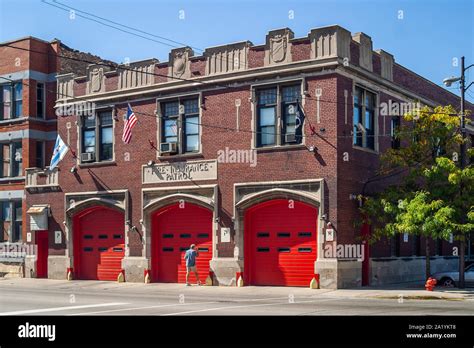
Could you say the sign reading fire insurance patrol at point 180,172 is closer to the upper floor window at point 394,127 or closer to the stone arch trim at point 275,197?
the stone arch trim at point 275,197

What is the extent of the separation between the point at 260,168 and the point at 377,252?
665 centimetres

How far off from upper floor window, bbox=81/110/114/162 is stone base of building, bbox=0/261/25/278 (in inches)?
304

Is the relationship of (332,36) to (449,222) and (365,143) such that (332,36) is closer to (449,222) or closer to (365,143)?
(365,143)

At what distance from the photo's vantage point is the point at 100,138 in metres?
35.3

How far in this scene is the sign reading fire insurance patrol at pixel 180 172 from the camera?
31094mm

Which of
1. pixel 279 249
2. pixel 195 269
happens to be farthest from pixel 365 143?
pixel 195 269

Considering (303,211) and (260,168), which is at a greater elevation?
(260,168)

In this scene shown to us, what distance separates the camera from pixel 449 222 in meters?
25.2

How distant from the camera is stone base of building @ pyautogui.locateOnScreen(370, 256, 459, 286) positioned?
1202 inches

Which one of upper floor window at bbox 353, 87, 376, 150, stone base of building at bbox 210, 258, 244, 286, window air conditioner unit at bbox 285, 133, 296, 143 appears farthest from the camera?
stone base of building at bbox 210, 258, 244, 286

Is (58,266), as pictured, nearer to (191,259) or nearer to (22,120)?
(22,120)

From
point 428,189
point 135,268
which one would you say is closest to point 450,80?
point 428,189

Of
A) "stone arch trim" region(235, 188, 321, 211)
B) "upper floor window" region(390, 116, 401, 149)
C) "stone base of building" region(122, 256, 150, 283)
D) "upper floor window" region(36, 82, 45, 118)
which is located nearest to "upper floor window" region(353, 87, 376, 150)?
"upper floor window" region(390, 116, 401, 149)

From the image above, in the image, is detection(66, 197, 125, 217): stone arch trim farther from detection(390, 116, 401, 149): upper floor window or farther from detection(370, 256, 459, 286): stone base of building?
detection(390, 116, 401, 149): upper floor window
